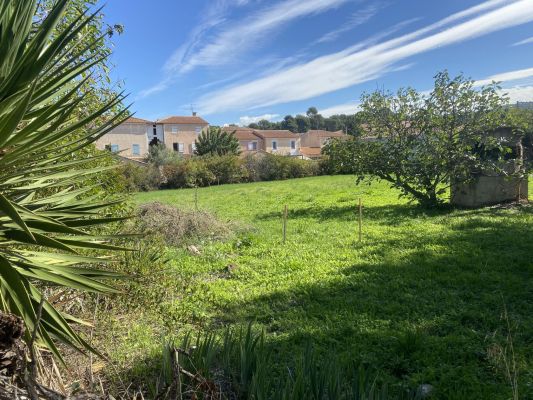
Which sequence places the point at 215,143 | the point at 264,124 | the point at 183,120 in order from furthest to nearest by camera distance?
the point at 264,124
the point at 183,120
the point at 215,143

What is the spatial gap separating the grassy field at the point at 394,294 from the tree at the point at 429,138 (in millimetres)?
1818

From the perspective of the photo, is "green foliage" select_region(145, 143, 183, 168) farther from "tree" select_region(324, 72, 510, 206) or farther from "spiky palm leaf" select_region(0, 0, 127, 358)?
"spiky palm leaf" select_region(0, 0, 127, 358)

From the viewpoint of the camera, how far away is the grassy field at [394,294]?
3682 millimetres

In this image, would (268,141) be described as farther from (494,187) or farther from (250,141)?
(494,187)

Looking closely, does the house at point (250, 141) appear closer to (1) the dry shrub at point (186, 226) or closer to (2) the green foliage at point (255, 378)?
(1) the dry shrub at point (186, 226)

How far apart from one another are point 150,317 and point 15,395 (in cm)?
343

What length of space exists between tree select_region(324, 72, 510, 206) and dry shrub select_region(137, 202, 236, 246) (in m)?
4.95

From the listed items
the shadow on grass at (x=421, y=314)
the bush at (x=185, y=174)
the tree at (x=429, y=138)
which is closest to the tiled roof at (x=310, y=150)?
the bush at (x=185, y=174)

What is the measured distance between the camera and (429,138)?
11.9 meters

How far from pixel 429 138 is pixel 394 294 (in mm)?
7778

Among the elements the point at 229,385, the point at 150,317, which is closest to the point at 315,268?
the point at 150,317

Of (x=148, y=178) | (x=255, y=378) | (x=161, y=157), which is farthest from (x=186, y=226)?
(x=161, y=157)

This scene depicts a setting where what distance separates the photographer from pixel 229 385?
270cm

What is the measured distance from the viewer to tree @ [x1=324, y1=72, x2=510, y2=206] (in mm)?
11492
